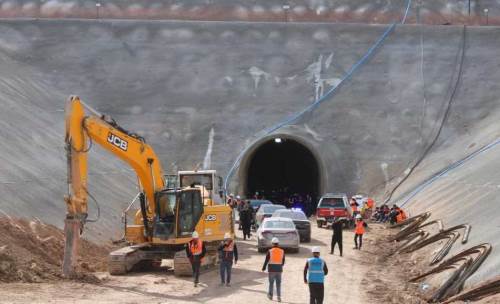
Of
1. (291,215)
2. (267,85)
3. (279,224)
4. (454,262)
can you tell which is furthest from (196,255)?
(267,85)

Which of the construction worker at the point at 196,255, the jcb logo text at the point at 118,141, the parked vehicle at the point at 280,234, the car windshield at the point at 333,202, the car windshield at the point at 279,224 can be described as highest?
the jcb logo text at the point at 118,141

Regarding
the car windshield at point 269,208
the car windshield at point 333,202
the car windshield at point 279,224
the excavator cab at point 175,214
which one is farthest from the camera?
the car windshield at point 333,202

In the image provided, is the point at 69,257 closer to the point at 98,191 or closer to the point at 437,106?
the point at 98,191

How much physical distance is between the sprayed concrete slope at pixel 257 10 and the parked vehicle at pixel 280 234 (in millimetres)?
22574

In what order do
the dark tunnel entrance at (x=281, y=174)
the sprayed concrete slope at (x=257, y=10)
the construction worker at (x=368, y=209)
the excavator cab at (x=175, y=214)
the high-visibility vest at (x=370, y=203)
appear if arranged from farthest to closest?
1. the dark tunnel entrance at (x=281, y=174)
2. the sprayed concrete slope at (x=257, y=10)
3. the high-visibility vest at (x=370, y=203)
4. the construction worker at (x=368, y=209)
5. the excavator cab at (x=175, y=214)

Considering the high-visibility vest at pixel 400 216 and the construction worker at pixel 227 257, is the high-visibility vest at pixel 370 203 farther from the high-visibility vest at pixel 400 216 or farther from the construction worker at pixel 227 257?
the construction worker at pixel 227 257

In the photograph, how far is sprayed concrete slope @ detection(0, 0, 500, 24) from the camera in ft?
154

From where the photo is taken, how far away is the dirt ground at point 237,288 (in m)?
16.7

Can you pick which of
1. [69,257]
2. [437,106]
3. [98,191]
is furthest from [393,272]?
[437,106]

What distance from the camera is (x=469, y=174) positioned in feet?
110

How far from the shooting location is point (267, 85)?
4491 centimetres

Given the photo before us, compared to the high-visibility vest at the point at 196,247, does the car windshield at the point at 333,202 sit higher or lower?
higher

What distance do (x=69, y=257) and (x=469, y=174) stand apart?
21.2 metres

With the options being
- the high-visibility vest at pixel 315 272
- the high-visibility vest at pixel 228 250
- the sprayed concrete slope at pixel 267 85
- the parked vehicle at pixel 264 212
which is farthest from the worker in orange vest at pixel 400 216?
the high-visibility vest at pixel 315 272
